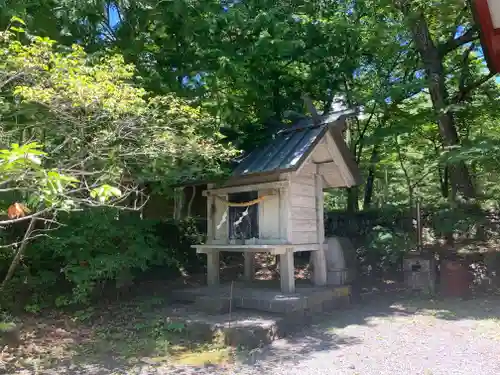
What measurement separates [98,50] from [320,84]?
6925 millimetres

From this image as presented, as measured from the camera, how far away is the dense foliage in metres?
5.24

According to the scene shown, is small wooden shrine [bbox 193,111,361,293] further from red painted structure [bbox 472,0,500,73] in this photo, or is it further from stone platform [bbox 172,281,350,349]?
red painted structure [bbox 472,0,500,73]

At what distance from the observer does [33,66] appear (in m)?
4.93

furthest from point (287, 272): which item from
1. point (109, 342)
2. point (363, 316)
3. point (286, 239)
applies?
point (109, 342)

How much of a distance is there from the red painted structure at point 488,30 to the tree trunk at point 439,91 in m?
8.25

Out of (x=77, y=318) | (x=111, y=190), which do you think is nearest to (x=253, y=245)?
(x=77, y=318)

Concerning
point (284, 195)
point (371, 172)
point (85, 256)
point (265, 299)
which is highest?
point (371, 172)

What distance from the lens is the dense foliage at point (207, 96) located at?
524 centimetres

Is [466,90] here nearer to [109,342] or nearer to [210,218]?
[210,218]

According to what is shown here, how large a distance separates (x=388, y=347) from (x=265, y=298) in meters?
2.38

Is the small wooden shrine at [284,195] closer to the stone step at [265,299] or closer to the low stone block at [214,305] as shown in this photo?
the stone step at [265,299]

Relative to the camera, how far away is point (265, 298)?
7.68m

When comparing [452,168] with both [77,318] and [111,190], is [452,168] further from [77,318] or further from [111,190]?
[111,190]

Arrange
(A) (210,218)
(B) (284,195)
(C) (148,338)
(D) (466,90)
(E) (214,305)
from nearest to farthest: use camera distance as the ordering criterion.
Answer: (C) (148,338) → (E) (214,305) → (B) (284,195) → (A) (210,218) → (D) (466,90)
